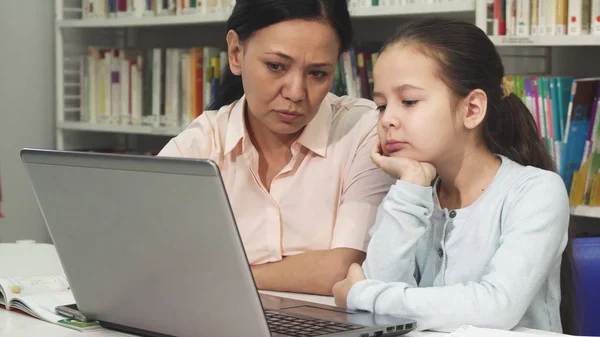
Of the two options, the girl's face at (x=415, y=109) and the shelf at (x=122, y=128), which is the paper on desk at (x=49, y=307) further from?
the shelf at (x=122, y=128)

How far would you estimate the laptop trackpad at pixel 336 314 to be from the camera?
43.8 inches

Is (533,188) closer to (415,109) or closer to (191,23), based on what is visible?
(415,109)

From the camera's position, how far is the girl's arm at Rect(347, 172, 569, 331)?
114cm

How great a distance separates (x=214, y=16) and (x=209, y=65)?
0.23 meters

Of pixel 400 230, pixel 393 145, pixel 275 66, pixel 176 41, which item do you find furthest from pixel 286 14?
pixel 176 41

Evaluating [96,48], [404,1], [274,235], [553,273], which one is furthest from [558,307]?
[96,48]

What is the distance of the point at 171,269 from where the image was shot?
102cm

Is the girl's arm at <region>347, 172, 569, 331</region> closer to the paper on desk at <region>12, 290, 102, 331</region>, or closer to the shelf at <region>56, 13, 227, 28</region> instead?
the paper on desk at <region>12, 290, 102, 331</region>

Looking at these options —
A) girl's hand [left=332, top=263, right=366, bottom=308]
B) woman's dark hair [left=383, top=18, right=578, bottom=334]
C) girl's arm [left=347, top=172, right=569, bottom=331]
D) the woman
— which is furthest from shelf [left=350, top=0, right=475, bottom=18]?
girl's hand [left=332, top=263, right=366, bottom=308]

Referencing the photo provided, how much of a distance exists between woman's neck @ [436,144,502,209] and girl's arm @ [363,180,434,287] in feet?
0.29

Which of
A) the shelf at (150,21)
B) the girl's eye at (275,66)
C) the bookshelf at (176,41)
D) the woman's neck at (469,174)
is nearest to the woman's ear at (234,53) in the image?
the girl's eye at (275,66)

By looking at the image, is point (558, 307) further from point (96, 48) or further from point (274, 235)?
point (96, 48)

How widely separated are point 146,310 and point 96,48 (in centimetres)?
259

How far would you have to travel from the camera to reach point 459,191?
55.5 inches
